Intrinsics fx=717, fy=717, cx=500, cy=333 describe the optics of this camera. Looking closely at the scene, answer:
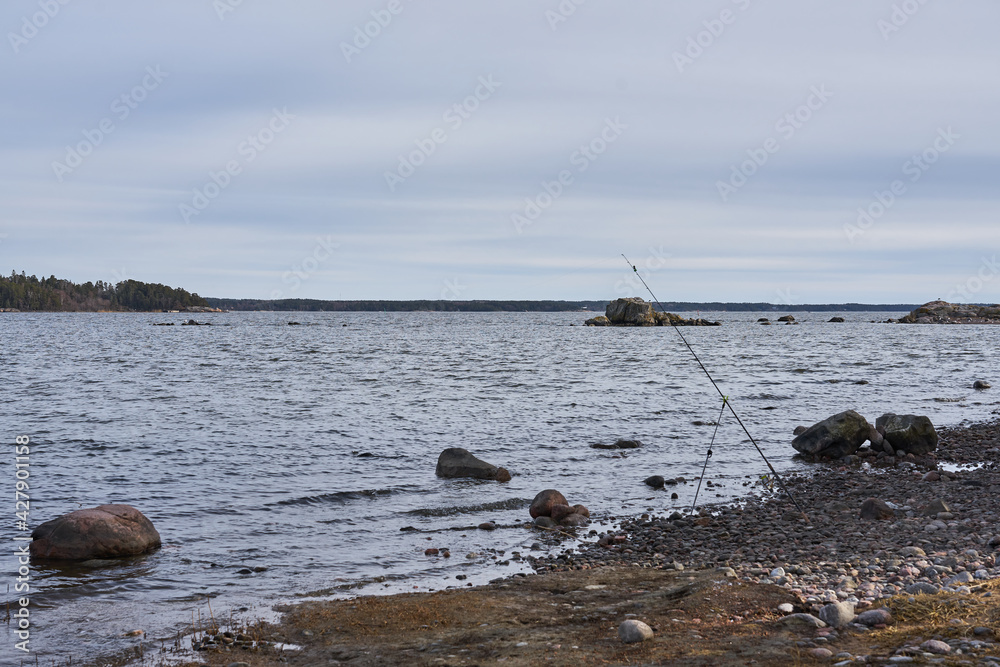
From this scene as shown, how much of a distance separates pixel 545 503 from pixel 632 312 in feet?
463

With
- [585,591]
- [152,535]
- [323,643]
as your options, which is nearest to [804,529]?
[585,591]

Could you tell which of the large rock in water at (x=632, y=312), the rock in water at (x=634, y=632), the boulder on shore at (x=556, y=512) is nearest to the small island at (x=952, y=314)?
the large rock in water at (x=632, y=312)

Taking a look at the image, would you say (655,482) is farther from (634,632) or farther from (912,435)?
(634,632)

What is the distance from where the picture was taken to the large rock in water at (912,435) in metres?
19.2

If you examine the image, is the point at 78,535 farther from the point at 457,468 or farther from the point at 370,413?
the point at 370,413

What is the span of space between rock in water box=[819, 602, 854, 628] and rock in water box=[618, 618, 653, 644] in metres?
1.67

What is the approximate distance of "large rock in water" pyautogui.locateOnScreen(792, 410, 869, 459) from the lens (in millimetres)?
19688

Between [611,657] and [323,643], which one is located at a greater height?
[611,657]

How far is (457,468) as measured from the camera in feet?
57.7

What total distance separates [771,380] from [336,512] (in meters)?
33.5

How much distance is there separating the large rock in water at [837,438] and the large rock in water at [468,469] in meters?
8.79

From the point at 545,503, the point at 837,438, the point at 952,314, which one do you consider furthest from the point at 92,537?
the point at 952,314

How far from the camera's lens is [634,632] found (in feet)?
23.2

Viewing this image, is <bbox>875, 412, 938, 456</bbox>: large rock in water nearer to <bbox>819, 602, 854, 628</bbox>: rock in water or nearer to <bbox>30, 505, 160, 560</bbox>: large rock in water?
<bbox>819, 602, 854, 628</bbox>: rock in water
